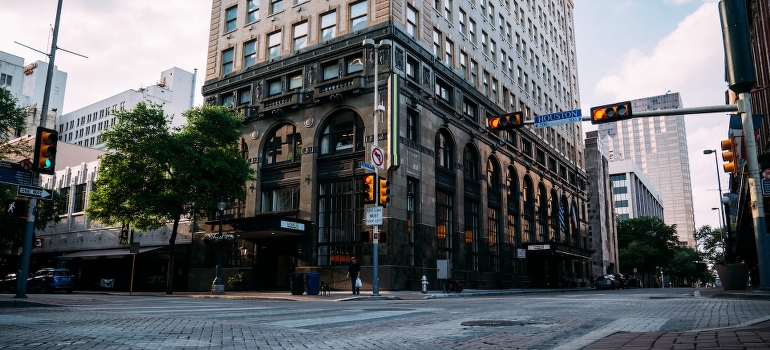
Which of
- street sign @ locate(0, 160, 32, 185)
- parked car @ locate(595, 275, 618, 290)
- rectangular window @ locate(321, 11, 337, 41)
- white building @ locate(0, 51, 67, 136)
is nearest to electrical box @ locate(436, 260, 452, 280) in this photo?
rectangular window @ locate(321, 11, 337, 41)

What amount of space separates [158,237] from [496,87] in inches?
1170

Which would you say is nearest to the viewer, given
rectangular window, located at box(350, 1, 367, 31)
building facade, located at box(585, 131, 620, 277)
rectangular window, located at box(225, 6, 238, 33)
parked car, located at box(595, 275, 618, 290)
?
rectangular window, located at box(350, 1, 367, 31)

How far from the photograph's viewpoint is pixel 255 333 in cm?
768

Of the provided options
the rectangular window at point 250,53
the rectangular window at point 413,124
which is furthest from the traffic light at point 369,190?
the rectangular window at point 250,53

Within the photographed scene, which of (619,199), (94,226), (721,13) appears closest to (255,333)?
(721,13)

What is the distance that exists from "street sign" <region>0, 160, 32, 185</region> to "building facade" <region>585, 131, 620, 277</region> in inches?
2557

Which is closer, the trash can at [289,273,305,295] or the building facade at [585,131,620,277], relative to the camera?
the trash can at [289,273,305,295]

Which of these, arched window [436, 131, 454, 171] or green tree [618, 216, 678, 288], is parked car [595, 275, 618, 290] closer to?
arched window [436, 131, 454, 171]

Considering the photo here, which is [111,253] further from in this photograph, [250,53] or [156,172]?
[250,53]

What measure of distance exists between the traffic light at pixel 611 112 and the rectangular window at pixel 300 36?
76.8ft

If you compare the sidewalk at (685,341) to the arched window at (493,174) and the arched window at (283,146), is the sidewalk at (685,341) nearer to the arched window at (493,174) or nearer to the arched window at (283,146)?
the arched window at (283,146)

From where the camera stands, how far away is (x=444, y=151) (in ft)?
121

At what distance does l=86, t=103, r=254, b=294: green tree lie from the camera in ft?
98.9

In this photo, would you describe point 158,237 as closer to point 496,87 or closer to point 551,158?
point 496,87
